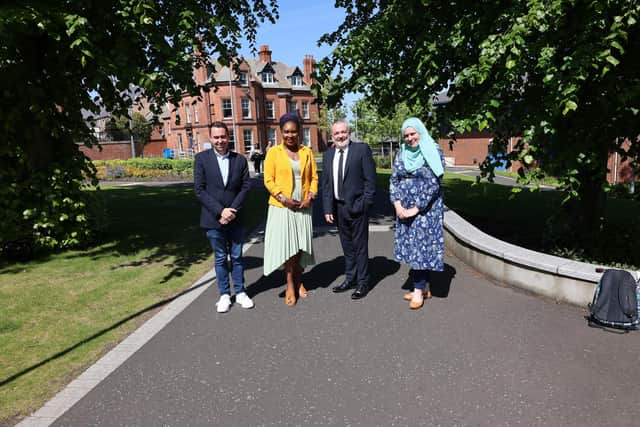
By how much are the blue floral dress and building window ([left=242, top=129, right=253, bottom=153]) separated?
42650 millimetres

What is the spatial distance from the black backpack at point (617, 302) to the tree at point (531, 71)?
1.24 metres

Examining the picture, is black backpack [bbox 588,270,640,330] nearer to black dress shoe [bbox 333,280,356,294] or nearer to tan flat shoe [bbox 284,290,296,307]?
black dress shoe [bbox 333,280,356,294]

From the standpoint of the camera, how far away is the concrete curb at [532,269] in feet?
14.0

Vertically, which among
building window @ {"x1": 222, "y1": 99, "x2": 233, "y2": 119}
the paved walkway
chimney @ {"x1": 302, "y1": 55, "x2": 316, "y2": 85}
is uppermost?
chimney @ {"x1": 302, "y1": 55, "x2": 316, "y2": 85}

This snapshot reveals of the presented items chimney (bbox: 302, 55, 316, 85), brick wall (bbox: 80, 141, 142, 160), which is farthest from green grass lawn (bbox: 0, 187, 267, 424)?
chimney (bbox: 302, 55, 316, 85)

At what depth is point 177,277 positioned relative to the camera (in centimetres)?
598

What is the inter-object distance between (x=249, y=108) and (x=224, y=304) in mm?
43238

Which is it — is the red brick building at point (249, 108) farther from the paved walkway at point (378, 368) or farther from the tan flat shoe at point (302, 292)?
the paved walkway at point (378, 368)

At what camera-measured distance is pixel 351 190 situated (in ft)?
15.6

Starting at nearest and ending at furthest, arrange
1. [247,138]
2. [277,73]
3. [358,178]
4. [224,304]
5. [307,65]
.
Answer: [224,304] → [358,178] → [247,138] → [277,73] → [307,65]

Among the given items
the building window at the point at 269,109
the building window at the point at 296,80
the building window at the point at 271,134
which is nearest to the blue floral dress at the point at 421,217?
the building window at the point at 271,134

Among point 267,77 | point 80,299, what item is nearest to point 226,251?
point 80,299

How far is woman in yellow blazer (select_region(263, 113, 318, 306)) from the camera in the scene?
4531 mm

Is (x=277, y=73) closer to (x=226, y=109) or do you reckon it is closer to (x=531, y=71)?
(x=226, y=109)
